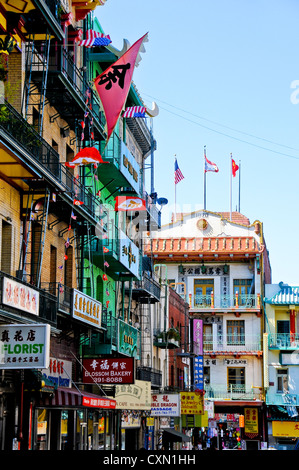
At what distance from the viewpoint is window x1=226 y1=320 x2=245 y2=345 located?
68.1m

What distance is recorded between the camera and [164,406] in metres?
41.1

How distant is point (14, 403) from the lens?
72.3ft

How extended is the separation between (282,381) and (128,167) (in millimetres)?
33172

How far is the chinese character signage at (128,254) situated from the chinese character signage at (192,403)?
46.7ft

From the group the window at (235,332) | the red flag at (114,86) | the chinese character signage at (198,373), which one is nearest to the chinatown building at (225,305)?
the window at (235,332)

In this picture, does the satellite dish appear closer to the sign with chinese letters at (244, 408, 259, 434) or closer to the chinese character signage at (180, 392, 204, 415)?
the chinese character signage at (180, 392, 204, 415)

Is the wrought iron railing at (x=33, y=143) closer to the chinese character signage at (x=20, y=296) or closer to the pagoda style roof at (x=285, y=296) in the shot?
the chinese character signage at (x=20, y=296)

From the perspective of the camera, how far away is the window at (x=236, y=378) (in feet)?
221

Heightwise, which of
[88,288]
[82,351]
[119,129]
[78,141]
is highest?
[119,129]

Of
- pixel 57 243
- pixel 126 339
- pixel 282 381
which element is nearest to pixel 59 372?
pixel 57 243

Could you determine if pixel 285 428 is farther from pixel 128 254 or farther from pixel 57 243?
pixel 57 243
